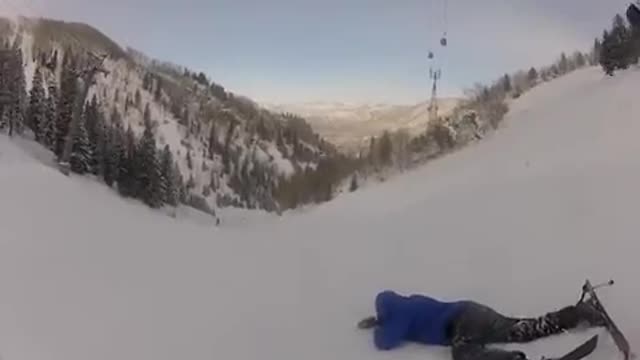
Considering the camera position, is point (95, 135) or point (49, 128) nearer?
point (49, 128)

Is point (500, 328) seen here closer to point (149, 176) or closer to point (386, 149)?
point (386, 149)

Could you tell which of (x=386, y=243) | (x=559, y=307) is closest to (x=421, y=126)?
(x=386, y=243)

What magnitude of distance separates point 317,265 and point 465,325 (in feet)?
8.81

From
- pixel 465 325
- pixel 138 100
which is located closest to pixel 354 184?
pixel 465 325

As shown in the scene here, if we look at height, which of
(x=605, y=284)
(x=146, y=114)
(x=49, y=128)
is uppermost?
(x=146, y=114)

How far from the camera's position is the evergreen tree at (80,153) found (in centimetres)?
2084

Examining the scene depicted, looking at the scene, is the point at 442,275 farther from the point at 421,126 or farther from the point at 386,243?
the point at 421,126

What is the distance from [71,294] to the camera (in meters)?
5.02

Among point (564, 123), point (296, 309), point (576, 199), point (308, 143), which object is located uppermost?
point (308, 143)

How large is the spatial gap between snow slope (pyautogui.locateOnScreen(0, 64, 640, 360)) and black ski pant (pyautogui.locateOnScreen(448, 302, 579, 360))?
96mm

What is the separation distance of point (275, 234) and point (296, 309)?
3.86 meters

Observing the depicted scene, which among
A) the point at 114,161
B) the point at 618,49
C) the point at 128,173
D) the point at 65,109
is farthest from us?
the point at 65,109

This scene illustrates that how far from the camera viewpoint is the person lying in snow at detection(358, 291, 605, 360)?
3697 millimetres

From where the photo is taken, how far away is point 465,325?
3.81 m
